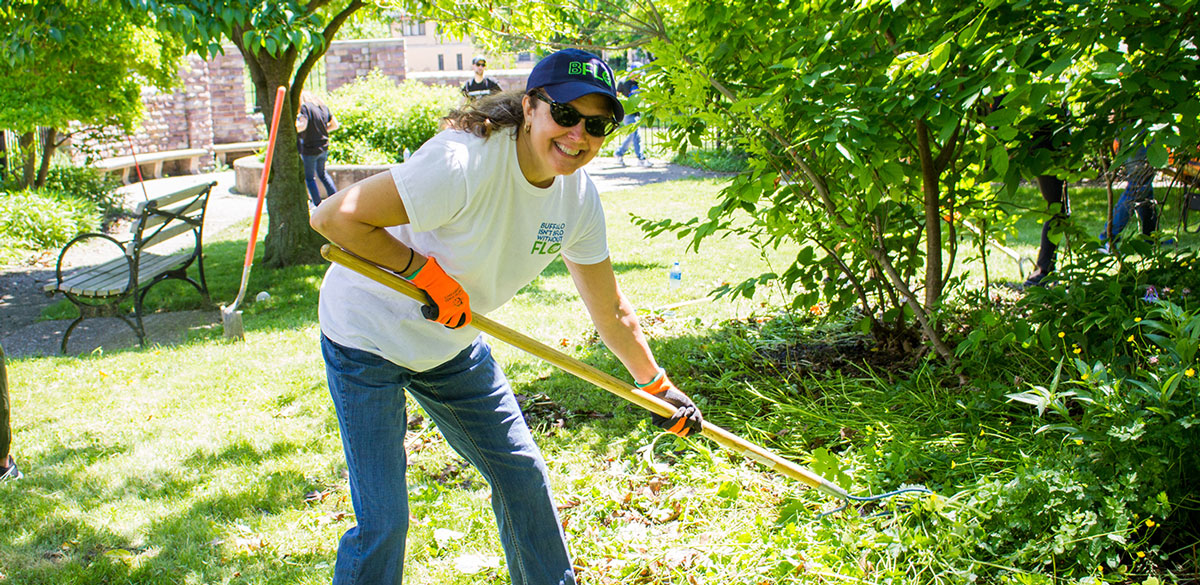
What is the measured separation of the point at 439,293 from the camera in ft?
7.23

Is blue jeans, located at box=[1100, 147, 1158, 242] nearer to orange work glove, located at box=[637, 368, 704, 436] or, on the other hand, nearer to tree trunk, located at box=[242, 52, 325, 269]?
orange work glove, located at box=[637, 368, 704, 436]

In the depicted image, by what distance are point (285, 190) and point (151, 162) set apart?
33.4ft

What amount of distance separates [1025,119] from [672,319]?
2.67 metres

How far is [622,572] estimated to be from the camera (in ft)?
9.54

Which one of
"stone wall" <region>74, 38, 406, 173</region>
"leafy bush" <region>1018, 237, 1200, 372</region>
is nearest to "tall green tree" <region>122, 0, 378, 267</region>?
"leafy bush" <region>1018, 237, 1200, 372</region>

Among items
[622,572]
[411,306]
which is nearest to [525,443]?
[411,306]

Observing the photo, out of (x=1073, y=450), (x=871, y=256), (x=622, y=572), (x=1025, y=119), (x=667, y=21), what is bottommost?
(x=622, y=572)

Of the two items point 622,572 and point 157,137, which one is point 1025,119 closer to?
point 622,572

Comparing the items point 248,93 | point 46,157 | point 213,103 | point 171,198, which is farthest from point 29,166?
point 248,93

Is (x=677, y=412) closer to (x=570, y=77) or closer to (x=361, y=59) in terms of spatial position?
(x=570, y=77)

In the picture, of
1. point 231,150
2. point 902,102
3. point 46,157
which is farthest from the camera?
point 231,150

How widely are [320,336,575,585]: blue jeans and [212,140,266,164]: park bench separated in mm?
17751

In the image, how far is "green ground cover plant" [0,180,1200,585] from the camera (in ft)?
8.41

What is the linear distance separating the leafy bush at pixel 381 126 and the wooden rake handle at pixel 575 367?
11.7m
